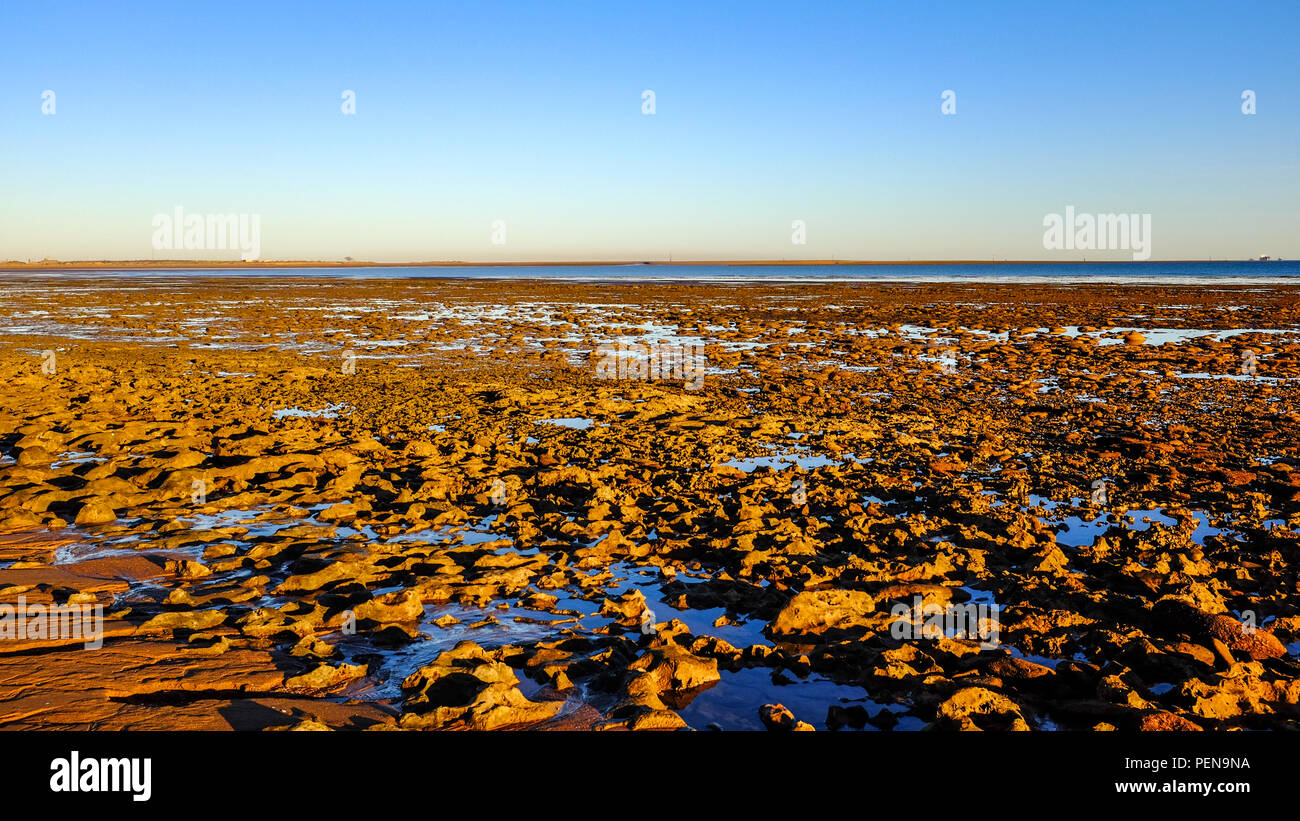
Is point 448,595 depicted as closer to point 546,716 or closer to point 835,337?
point 546,716

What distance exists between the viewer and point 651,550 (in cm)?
625

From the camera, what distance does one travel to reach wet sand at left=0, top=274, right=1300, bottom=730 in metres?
4.02

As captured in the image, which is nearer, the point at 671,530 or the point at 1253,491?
the point at 671,530

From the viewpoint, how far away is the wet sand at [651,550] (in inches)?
158

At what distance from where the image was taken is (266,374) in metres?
15.7

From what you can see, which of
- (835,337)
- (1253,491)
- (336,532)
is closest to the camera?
(336,532)

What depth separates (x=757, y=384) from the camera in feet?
48.1

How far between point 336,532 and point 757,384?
31.0 ft
